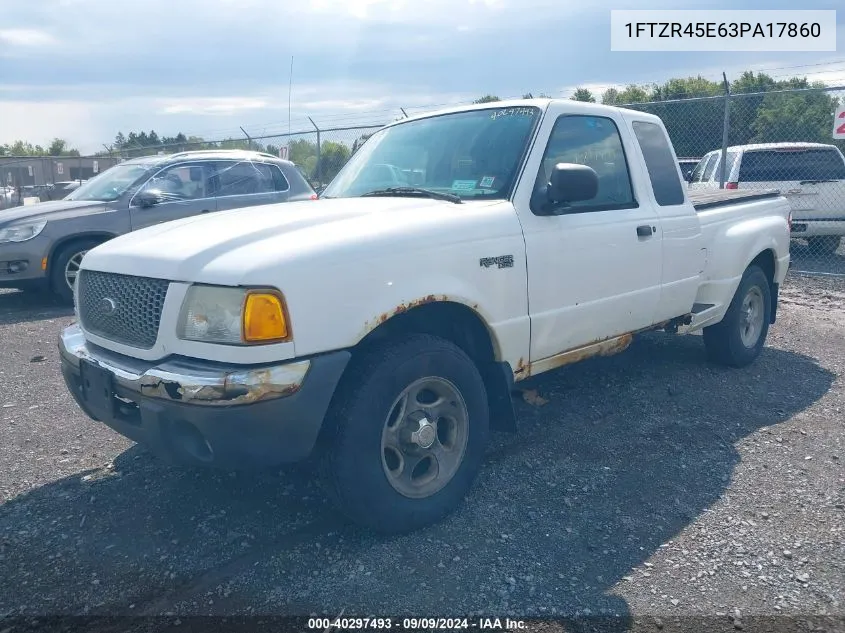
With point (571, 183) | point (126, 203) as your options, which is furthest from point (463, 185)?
point (126, 203)

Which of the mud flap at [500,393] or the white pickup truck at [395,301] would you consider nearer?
the white pickup truck at [395,301]

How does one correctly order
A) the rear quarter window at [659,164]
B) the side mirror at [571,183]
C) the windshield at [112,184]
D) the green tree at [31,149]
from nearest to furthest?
the side mirror at [571,183], the rear quarter window at [659,164], the windshield at [112,184], the green tree at [31,149]

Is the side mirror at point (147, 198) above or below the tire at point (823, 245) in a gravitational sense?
above

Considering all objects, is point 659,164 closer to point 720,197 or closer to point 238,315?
point 720,197

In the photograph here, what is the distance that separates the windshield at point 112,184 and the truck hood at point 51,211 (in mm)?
197

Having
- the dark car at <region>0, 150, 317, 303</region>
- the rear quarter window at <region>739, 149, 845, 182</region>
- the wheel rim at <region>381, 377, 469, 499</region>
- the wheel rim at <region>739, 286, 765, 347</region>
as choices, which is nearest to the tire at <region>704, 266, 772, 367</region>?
the wheel rim at <region>739, 286, 765, 347</region>

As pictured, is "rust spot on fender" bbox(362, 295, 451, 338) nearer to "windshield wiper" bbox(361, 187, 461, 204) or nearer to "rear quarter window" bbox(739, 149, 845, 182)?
"windshield wiper" bbox(361, 187, 461, 204)

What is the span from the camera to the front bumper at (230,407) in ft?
8.86

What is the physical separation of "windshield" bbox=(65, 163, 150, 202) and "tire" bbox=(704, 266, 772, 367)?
22.9 feet

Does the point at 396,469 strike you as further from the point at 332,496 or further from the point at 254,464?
the point at 254,464

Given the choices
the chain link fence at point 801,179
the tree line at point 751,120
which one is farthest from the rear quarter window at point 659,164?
the tree line at point 751,120

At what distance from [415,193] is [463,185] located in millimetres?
266

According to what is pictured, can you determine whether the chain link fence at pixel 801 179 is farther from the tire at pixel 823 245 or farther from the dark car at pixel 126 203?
the dark car at pixel 126 203

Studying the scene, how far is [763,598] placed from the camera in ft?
9.16
